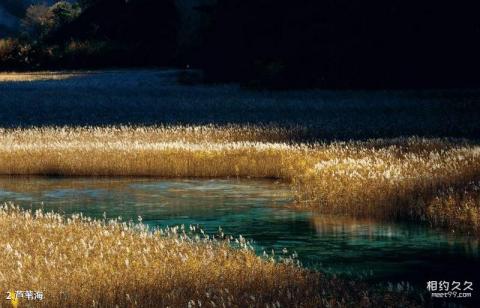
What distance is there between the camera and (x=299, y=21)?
4875 centimetres

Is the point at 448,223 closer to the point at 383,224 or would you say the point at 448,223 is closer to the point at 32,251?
the point at 383,224

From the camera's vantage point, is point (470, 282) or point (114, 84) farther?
point (114, 84)

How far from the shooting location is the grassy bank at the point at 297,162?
1714 centimetres

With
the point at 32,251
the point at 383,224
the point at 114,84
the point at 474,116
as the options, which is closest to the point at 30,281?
the point at 32,251

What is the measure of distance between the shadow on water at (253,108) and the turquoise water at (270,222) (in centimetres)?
771

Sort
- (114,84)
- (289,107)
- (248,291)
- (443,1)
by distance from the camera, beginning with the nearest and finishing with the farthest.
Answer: (248,291) < (289,107) < (443,1) < (114,84)

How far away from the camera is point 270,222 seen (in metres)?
17.2

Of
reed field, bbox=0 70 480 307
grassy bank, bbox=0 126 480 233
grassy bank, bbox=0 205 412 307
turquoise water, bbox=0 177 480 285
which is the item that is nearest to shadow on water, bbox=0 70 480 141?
reed field, bbox=0 70 480 307

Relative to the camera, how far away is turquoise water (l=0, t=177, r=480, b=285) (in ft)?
44.2

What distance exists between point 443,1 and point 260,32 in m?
10.3

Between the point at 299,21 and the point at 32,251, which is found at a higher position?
the point at 299,21

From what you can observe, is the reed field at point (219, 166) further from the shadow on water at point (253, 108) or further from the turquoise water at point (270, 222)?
the turquoise water at point (270, 222)

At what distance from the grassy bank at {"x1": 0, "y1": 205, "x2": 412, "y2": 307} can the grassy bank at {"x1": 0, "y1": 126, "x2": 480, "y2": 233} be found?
5039 millimetres

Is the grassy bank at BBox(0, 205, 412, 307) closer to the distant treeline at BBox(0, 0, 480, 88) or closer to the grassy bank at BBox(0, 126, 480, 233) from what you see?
the grassy bank at BBox(0, 126, 480, 233)
